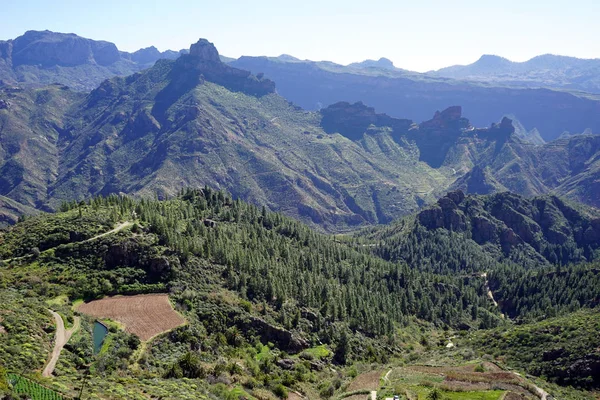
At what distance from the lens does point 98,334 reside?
9256 cm

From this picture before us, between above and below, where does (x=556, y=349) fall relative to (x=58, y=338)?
below

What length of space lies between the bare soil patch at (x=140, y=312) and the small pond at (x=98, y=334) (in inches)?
164

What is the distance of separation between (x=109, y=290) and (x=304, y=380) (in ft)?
166

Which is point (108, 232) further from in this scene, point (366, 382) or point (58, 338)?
point (366, 382)

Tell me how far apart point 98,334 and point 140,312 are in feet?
45.4

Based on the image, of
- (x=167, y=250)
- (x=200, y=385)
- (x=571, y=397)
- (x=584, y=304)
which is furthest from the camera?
(x=584, y=304)

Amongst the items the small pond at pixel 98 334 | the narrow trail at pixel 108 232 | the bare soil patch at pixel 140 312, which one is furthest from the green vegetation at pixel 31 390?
the narrow trail at pixel 108 232

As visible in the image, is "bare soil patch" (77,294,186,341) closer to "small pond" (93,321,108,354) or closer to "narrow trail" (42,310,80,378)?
"small pond" (93,321,108,354)

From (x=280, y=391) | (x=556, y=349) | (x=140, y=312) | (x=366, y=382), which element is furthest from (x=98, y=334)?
(x=556, y=349)

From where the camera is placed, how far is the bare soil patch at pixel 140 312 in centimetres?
9844

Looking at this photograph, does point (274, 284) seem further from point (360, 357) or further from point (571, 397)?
point (571, 397)

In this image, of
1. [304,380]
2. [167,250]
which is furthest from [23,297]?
[304,380]

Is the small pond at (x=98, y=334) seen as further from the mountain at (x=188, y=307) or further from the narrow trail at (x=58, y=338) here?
the narrow trail at (x=58, y=338)

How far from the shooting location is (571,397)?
84.6 metres
